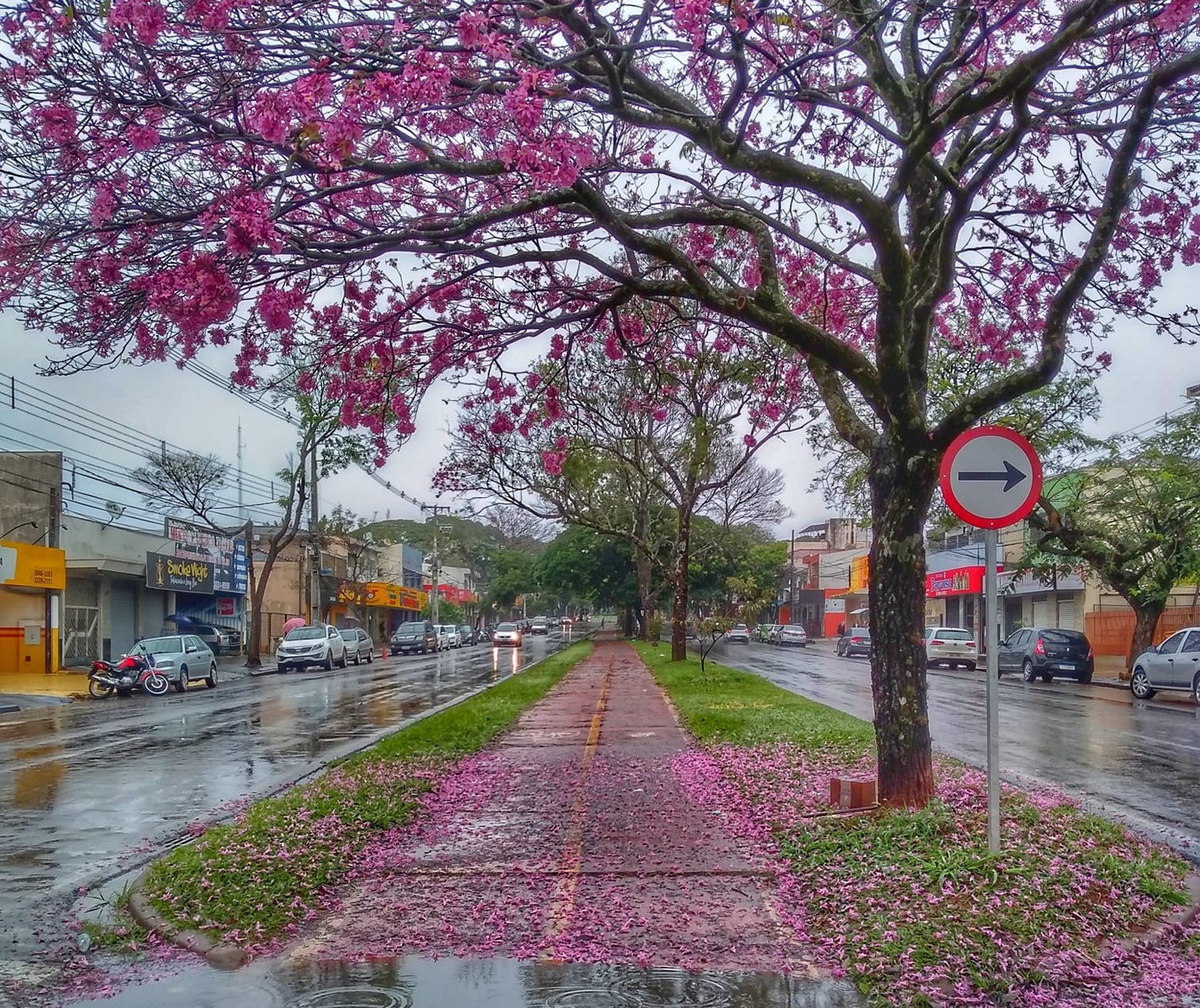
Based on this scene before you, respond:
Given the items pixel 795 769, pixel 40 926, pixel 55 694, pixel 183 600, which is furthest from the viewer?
pixel 183 600

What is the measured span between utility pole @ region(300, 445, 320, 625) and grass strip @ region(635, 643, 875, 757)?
21571mm

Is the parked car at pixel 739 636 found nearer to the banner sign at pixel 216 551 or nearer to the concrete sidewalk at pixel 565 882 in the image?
the banner sign at pixel 216 551

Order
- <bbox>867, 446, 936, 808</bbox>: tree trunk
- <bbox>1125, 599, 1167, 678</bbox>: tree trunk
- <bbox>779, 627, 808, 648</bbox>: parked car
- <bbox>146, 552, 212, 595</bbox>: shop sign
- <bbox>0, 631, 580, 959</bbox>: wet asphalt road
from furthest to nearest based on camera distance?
<bbox>779, 627, 808, 648</bbox>: parked car, <bbox>146, 552, 212, 595</bbox>: shop sign, <bbox>1125, 599, 1167, 678</bbox>: tree trunk, <bbox>0, 631, 580, 959</bbox>: wet asphalt road, <bbox>867, 446, 936, 808</bbox>: tree trunk

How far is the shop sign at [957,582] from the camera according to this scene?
51.9 m

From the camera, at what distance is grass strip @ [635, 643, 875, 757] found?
12453 millimetres

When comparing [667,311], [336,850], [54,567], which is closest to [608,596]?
[54,567]

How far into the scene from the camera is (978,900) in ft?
19.0

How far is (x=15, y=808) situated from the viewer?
→ 407 inches

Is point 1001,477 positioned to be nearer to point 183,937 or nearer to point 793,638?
point 183,937

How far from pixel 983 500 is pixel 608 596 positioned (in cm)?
5827

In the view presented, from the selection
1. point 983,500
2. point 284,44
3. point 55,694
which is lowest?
point 55,694

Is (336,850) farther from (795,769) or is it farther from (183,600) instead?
(183,600)

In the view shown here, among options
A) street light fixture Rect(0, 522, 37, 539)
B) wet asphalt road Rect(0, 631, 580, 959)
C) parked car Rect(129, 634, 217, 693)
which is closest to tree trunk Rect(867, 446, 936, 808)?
wet asphalt road Rect(0, 631, 580, 959)

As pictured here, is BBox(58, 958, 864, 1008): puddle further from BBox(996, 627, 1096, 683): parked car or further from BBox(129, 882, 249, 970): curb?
BBox(996, 627, 1096, 683): parked car
